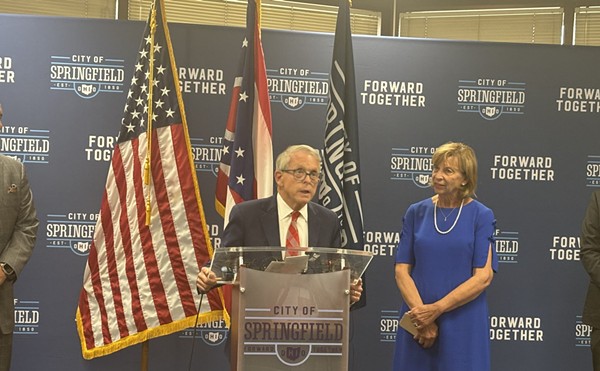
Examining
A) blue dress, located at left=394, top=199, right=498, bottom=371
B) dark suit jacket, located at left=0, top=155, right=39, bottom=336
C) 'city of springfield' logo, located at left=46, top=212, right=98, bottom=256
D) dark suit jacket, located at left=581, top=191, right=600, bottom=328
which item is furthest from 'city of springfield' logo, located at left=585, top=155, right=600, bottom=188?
dark suit jacket, located at left=0, top=155, right=39, bottom=336

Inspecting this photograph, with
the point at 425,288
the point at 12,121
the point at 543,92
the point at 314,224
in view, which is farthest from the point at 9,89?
the point at 543,92

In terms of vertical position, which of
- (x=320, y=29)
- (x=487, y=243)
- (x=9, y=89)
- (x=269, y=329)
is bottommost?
(x=269, y=329)

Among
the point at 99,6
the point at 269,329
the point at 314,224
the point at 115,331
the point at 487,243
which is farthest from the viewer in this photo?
the point at 99,6

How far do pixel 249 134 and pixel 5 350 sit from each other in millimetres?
1676

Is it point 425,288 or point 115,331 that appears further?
point 115,331

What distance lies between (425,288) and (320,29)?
2.65 meters

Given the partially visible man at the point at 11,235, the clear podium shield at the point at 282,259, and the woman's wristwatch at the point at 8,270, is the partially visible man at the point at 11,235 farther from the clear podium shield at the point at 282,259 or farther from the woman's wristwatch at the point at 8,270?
the clear podium shield at the point at 282,259

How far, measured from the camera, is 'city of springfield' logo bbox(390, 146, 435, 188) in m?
4.96

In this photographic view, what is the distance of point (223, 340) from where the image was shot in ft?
→ 15.9

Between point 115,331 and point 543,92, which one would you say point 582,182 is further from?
point 115,331

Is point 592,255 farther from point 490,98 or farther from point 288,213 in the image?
point 288,213

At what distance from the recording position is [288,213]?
3375 millimetres

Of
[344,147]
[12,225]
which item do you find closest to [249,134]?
[344,147]

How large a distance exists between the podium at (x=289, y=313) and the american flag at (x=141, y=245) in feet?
6.13
